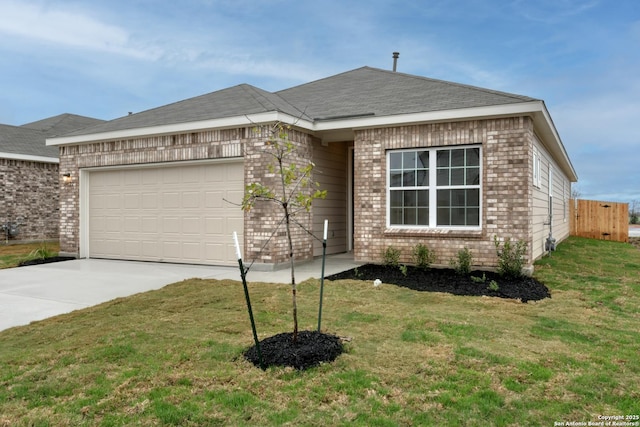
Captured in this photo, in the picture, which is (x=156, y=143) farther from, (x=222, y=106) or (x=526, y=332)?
(x=526, y=332)

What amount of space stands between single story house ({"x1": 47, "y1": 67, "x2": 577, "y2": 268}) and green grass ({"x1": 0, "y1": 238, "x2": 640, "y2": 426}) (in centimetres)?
276

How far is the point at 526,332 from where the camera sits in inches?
184

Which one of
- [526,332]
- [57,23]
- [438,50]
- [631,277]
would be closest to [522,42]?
[438,50]

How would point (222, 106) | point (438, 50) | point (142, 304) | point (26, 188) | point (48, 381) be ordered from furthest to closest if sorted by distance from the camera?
point (26, 188) → point (438, 50) → point (222, 106) → point (142, 304) → point (48, 381)

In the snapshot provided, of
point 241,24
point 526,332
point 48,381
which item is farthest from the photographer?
point 241,24

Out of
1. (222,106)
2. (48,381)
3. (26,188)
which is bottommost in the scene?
(48,381)

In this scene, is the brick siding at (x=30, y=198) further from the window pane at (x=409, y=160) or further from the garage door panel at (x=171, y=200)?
the window pane at (x=409, y=160)

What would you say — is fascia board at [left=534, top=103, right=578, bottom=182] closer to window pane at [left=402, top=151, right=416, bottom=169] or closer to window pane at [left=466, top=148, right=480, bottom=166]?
window pane at [left=466, top=148, right=480, bottom=166]

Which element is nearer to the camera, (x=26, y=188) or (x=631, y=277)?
(x=631, y=277)

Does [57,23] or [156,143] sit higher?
[57,23]

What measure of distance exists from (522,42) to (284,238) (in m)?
8.06

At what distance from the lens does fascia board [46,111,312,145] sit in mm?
8711

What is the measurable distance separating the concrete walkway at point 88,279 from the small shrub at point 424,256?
55.6 inches

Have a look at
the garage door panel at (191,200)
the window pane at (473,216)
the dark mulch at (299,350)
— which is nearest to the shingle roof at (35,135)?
the garage door panel at (191,200)
